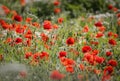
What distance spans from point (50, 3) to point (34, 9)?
2.33 ft

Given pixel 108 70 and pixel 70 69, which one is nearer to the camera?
pixel 70 69

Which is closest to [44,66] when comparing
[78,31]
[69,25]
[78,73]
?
[78,73]

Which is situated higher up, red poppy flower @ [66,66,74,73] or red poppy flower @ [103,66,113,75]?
red poppy flower @ [66,66,74,73]

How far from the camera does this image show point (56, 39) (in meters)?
6.23

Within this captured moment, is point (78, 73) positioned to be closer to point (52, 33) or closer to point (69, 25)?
point (52, 33)

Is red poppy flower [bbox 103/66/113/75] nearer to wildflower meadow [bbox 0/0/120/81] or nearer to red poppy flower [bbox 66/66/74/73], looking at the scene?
wildflower meadow [bbox 0/0/120/81]

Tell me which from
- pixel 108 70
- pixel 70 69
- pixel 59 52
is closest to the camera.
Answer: pixel 70 69

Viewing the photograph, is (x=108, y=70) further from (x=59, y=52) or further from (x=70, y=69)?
(x=59, y=52)

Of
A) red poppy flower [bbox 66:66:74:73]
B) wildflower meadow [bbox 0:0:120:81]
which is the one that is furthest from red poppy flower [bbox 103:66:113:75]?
red poppy flower [bbox 66:66:74:73]

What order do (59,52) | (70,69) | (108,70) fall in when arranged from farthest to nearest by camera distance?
(59,52), (108,70), (70,69)

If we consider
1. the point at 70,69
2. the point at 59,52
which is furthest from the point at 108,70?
the point at 59,52

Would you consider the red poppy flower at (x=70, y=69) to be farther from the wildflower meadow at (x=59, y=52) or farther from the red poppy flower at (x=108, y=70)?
the red poppy flower at (x=108, y=70)

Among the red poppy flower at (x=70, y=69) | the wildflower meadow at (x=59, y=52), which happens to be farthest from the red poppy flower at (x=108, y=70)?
the red poppy flower at (x=70, y=69)

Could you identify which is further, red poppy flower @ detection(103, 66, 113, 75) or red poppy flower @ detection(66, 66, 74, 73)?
red poppy flower @ detection(103, 66, 113, 75)
